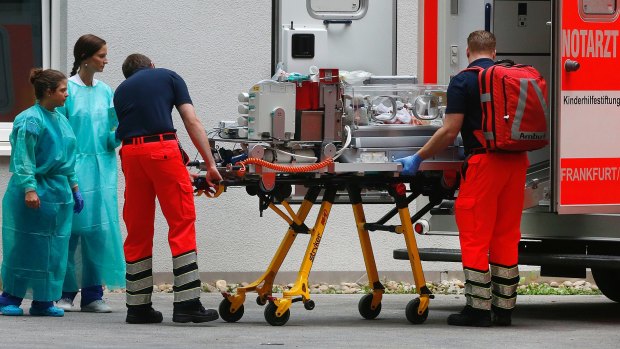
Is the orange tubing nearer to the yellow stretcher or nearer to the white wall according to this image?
the yellow stretcher

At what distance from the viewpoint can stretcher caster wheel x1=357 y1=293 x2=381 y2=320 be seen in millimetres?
9429

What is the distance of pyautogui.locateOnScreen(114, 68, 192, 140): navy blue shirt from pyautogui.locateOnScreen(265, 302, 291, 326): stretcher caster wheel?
1.15 metres

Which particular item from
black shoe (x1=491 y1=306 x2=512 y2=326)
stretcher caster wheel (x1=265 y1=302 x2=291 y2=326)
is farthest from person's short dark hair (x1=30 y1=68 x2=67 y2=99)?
black shoe (x1=491 y1=306 x2=512 y2=326)

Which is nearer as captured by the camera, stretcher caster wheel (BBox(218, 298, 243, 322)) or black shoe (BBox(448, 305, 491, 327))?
black shoe (BBox(448, 305, 491, 327))

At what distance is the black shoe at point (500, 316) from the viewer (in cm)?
894

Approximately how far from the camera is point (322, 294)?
38.1 feet

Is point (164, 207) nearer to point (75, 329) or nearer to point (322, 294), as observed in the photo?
point (75, 329)

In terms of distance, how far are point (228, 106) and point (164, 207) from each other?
3.28m

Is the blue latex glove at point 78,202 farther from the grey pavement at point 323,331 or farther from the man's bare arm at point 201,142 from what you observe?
the man's bare arm at point 201,142

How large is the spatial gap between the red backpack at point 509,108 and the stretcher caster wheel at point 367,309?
1.36 metres

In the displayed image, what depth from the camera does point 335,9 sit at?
425 inches

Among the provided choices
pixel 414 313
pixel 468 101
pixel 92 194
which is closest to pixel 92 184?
pixel 92 194

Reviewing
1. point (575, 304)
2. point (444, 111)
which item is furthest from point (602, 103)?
point (575, 304)

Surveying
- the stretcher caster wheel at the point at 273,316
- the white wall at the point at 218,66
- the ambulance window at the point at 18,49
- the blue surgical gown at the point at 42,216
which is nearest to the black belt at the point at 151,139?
the blue surgical gown at the point at 42,216
